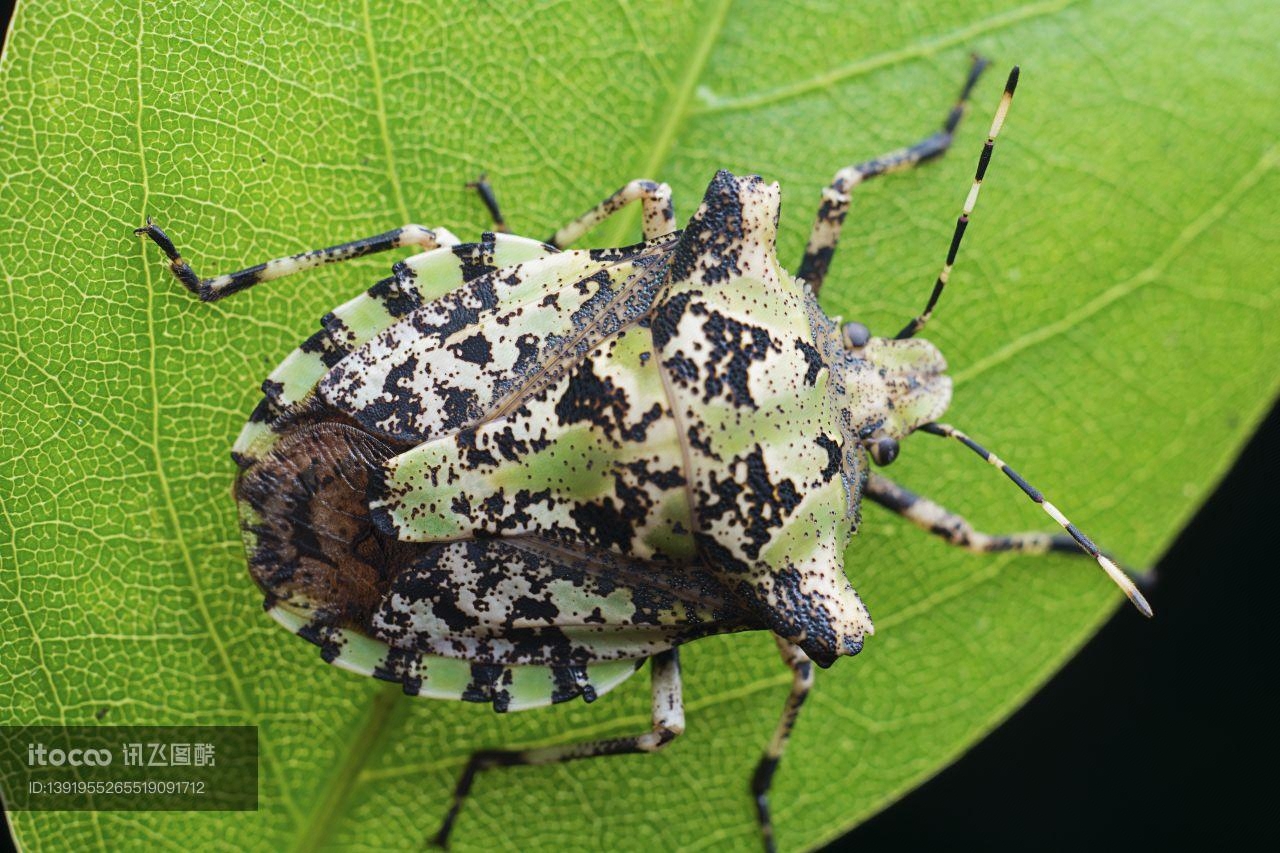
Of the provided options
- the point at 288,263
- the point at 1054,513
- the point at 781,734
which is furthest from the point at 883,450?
the point at 288,263

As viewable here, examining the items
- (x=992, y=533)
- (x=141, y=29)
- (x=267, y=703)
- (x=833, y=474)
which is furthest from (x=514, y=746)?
(x=141, y=29)

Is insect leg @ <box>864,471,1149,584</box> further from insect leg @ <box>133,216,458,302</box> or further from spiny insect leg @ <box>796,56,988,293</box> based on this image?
insect leg @ <box>133,216,458,302</box>

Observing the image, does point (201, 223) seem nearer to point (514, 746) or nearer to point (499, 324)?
point (499, 324)

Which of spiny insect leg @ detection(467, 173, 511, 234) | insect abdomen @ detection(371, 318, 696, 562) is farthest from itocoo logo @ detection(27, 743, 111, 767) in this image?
spiny insect leg @ detection(467, 173, 511, 234)

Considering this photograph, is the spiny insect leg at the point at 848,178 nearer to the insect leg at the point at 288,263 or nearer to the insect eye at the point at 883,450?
the insect eye at the point at 883,450

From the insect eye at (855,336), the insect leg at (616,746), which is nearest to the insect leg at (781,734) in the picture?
the insect leg at (616,746)

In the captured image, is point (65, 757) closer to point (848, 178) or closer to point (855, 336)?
point (855, 336)

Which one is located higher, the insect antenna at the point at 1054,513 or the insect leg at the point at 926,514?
the insect antenna at the point at 1054,513
